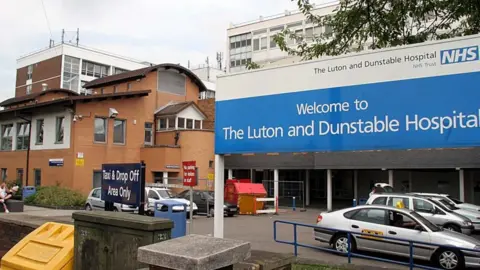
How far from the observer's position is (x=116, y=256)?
5484mm

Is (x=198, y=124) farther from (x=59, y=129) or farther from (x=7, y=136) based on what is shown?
(x=7, y=136)

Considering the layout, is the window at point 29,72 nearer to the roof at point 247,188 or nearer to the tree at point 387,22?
the roof at point 247,188

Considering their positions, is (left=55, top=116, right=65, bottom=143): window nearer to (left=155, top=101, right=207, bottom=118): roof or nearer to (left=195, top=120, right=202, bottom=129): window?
(left=155, top=101, right=207, bottom=118): roof

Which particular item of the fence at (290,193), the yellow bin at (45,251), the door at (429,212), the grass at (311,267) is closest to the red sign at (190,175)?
the grass at (311,267)

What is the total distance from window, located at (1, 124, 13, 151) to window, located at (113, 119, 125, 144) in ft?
30.7

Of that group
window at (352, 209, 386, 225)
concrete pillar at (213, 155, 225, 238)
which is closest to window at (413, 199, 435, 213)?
window at (352, 209, 386, 225)

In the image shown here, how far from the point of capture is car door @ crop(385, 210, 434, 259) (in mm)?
10906

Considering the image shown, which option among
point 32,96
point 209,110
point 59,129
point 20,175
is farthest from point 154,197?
point 32,96

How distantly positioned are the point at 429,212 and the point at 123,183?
44.1 feet

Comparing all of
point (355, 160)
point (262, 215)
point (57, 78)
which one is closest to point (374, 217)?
point (262, 215)

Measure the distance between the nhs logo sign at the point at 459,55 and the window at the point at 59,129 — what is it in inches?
1105

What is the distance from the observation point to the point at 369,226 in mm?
12039

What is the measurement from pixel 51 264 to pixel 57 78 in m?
70.2

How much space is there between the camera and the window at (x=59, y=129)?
97.2 ft
